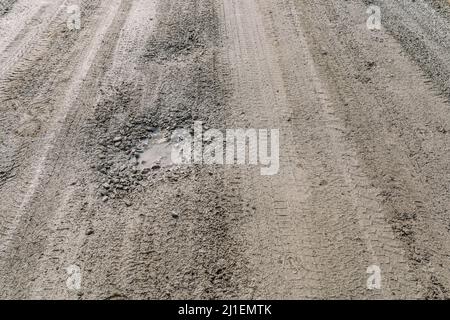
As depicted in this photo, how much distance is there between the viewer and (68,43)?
556 cm

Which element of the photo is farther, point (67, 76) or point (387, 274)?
point (67, 76)

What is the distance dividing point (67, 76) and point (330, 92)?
303cm

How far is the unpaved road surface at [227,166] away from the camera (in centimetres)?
311

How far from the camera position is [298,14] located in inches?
243

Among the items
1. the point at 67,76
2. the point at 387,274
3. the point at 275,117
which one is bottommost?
the point at 387,274

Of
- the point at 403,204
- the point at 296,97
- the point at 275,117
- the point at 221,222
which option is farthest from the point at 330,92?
the point at 221,222

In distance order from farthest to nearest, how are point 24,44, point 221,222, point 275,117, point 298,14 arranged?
1. point 298,14
2. point 24,44
3. point 275,117
4. point 221,222

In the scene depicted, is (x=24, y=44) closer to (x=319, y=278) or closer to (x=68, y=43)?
(x=68, y=43)

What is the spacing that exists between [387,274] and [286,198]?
38.9 inches

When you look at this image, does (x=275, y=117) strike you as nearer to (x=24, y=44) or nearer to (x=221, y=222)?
(x=221, y=222)

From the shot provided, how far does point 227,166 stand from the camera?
390 cm

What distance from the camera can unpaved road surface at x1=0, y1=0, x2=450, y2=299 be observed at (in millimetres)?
3107
